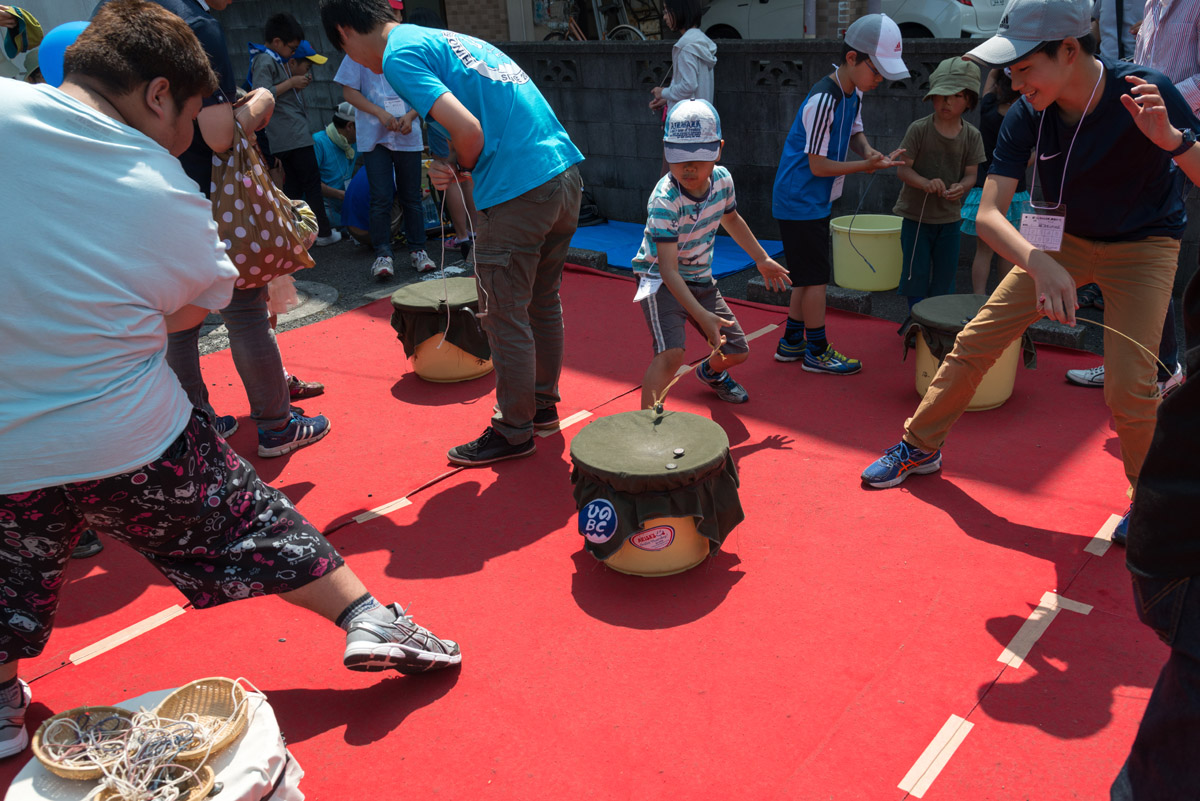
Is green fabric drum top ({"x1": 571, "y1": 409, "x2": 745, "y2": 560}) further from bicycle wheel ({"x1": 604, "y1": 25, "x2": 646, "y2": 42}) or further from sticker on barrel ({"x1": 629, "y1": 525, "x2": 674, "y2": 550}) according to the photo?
bicycle wheel ({"x1": 604, "y1": 25, "x2": 646, "y2": 42})

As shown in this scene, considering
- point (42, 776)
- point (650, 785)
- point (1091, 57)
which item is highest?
point (1091, 57)

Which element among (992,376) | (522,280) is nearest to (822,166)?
(992,376)

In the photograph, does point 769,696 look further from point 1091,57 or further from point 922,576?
point 1091,57

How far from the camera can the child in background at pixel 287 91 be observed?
25.6ft

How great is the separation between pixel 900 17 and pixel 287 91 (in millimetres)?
6890

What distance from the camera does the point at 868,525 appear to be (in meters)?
3.46

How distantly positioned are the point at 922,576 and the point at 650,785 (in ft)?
4.42

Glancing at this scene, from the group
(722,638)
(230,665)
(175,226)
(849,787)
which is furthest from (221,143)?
(849,787)

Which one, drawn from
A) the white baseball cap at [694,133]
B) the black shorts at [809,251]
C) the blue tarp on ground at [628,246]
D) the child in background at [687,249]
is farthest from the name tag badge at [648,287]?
the blue tarp on ground at [628,246]

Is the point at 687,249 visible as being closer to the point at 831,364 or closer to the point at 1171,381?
the point at 831,364

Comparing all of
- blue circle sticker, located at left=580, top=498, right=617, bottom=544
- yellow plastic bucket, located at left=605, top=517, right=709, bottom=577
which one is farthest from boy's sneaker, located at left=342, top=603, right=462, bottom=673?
yellow plastic bucket, located at left=605, top=517, right=709, bottom=577

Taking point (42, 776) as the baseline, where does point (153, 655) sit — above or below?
below

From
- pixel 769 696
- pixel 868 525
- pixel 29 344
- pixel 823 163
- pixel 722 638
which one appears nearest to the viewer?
pixel 29 344

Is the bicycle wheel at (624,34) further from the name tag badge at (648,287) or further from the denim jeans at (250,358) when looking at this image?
the denim jeans at (250,358)
